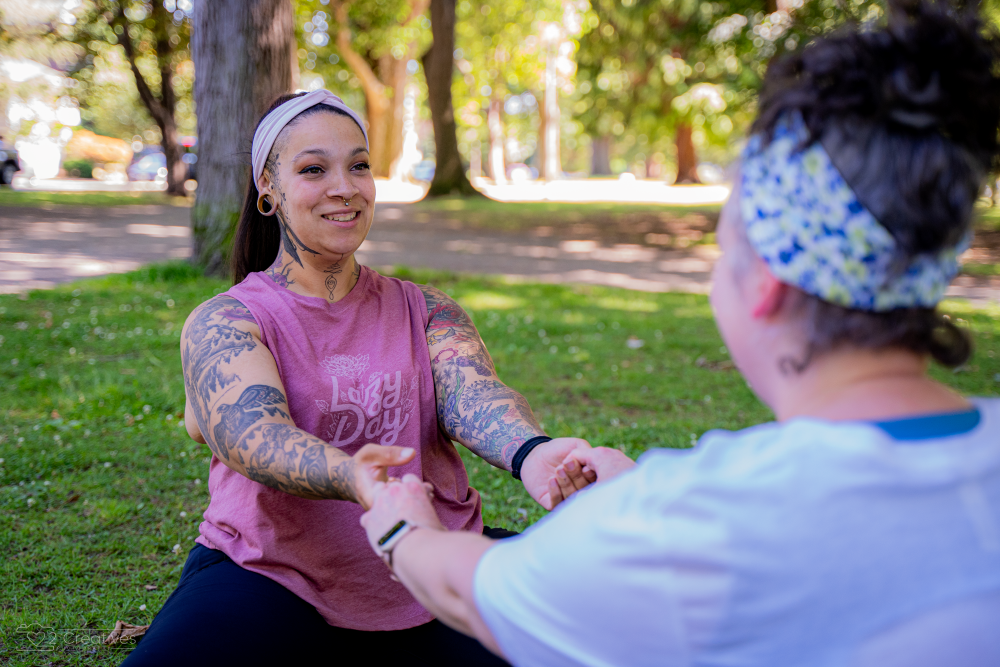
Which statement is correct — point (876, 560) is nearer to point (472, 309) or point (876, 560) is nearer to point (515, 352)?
point (515, 352)

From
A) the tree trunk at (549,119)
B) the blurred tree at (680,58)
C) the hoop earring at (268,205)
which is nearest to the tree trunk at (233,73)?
the hoop earring at (268,205)

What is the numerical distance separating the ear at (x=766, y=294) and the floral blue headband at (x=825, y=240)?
0.02 m

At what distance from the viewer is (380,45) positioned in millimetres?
26656

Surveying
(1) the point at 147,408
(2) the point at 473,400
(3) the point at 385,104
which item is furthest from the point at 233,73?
(3) the point at 385,104

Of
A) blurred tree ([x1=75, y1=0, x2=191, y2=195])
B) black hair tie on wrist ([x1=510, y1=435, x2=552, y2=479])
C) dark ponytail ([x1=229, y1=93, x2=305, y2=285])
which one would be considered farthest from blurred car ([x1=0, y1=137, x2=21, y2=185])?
black hair tie on wrist ([x1=510, y1=435, x2=552, y2=479])

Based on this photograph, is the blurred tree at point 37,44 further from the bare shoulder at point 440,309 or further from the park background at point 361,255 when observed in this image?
the bare shoulder at point 440,309

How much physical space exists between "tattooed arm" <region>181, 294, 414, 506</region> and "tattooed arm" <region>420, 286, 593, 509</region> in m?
0.52

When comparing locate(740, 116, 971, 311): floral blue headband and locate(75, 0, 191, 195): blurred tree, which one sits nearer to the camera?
locate(740, 116, 971, 311): floral blue headband

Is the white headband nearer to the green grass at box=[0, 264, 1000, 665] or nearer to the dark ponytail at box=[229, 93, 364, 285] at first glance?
the dark ponytail at box=[229, 93, 364, 285]

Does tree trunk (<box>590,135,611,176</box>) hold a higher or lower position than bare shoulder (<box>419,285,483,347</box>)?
higher

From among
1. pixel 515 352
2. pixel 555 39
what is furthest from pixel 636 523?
pixel 555 39

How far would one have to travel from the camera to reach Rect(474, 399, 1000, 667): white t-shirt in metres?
0.96

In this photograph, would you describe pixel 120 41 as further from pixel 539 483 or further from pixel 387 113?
pixel 539 483

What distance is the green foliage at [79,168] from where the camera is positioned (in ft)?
135
